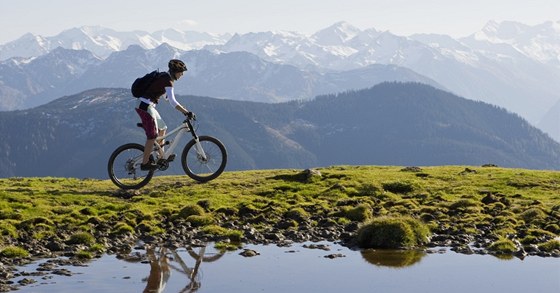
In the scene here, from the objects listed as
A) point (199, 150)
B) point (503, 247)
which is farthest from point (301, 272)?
point (199, 150)

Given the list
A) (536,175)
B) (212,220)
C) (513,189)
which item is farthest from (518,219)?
(536,175)

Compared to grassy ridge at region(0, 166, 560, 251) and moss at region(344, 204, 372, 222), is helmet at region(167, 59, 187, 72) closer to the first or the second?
grassy ridge at region(0, 166, 560, 251)

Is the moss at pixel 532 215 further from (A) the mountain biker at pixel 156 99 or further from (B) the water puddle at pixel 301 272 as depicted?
(A) the mountain biker at pixel 156 99

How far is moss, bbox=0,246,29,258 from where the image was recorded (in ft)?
63.4

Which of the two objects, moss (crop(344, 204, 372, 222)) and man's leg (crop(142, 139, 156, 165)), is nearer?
moss (crop(344, 204, 372, 222))

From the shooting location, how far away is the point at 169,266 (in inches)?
735

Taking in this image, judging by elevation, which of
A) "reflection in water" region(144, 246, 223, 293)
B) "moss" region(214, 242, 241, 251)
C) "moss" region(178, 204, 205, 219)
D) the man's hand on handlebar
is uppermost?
the man's hand on handlebar

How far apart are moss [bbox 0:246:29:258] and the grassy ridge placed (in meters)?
0.69

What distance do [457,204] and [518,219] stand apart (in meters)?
3.08

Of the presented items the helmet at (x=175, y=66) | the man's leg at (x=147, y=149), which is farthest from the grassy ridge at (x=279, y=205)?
the helmet at (x=175, y=66)

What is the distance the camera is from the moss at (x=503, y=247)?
21125mm

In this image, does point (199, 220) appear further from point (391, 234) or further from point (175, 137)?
point (391, 234)

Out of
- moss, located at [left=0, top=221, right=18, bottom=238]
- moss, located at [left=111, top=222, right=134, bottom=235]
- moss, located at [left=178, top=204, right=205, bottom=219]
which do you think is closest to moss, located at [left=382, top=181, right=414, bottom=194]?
moss, located at [left=178, top=204, right=205, bottom=219]

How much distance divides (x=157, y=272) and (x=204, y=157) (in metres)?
12.8
